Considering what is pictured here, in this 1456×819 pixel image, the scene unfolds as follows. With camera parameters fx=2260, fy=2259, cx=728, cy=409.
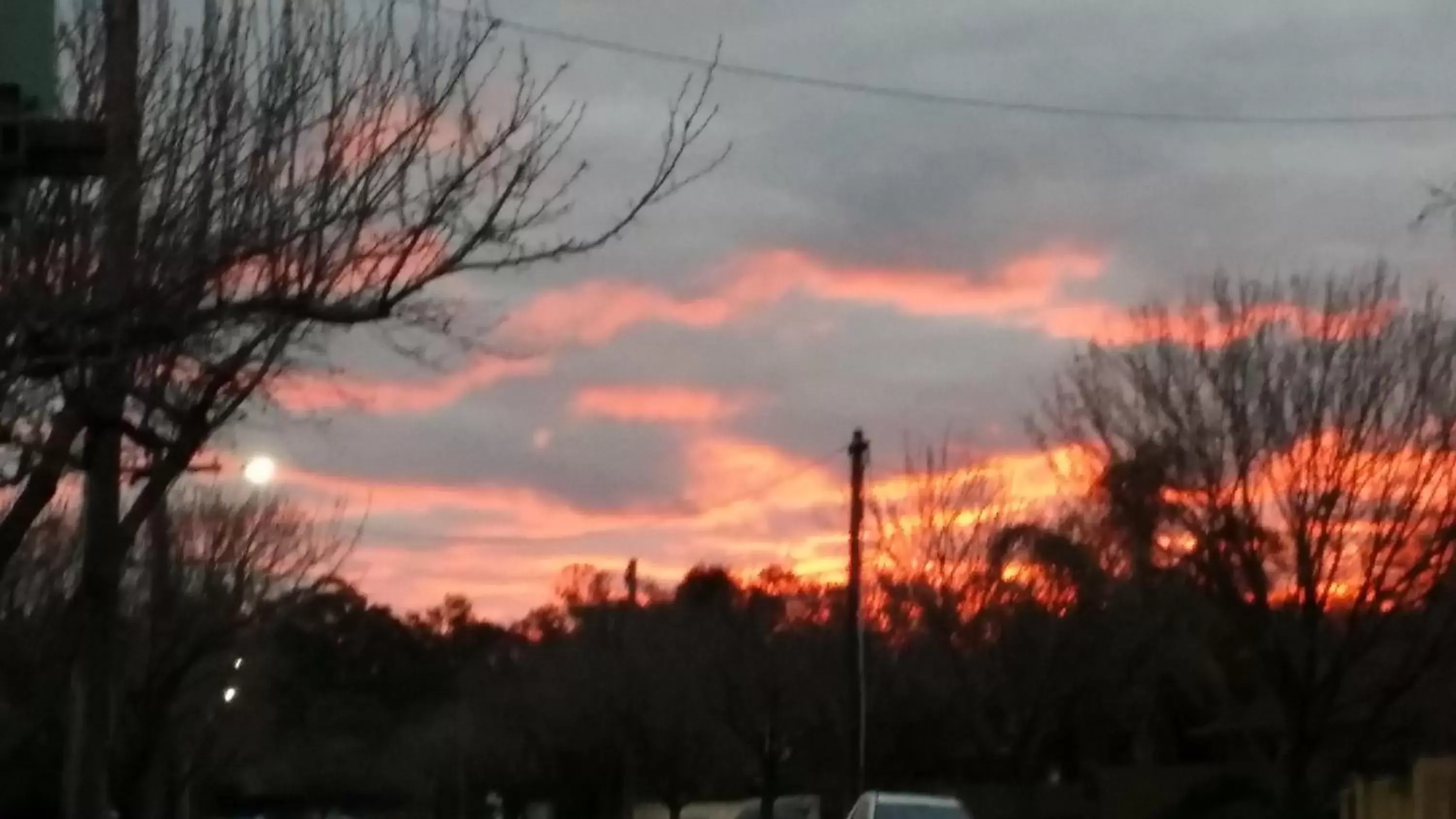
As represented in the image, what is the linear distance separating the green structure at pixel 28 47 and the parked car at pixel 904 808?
18.4 meters

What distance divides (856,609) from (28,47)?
33299 millimetres

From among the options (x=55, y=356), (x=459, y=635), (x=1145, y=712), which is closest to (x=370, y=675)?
(x=459, y=635)

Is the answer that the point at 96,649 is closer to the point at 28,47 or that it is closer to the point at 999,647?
the point at 28,47

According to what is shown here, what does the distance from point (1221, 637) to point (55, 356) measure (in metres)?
27.9

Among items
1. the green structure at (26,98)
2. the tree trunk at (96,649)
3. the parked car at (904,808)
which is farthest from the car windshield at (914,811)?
the green structure at (26,98)

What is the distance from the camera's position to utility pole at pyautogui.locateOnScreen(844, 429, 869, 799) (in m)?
40.8

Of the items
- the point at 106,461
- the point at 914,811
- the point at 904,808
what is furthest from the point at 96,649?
the point at 914,811

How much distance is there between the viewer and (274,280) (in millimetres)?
13727

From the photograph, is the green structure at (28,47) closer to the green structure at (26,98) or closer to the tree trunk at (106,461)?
the green structure at (26,98)

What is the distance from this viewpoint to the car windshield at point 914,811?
83.3 ft

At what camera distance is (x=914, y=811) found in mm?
25641

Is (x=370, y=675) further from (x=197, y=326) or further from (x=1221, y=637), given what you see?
(x=197, y=326)

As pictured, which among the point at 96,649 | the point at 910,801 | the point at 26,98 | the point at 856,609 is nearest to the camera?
the point at 26,98

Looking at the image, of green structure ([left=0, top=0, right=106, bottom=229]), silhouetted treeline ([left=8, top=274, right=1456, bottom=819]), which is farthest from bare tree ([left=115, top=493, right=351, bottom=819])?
green structure ([left=0, top=0, right=106, bottom=229])
